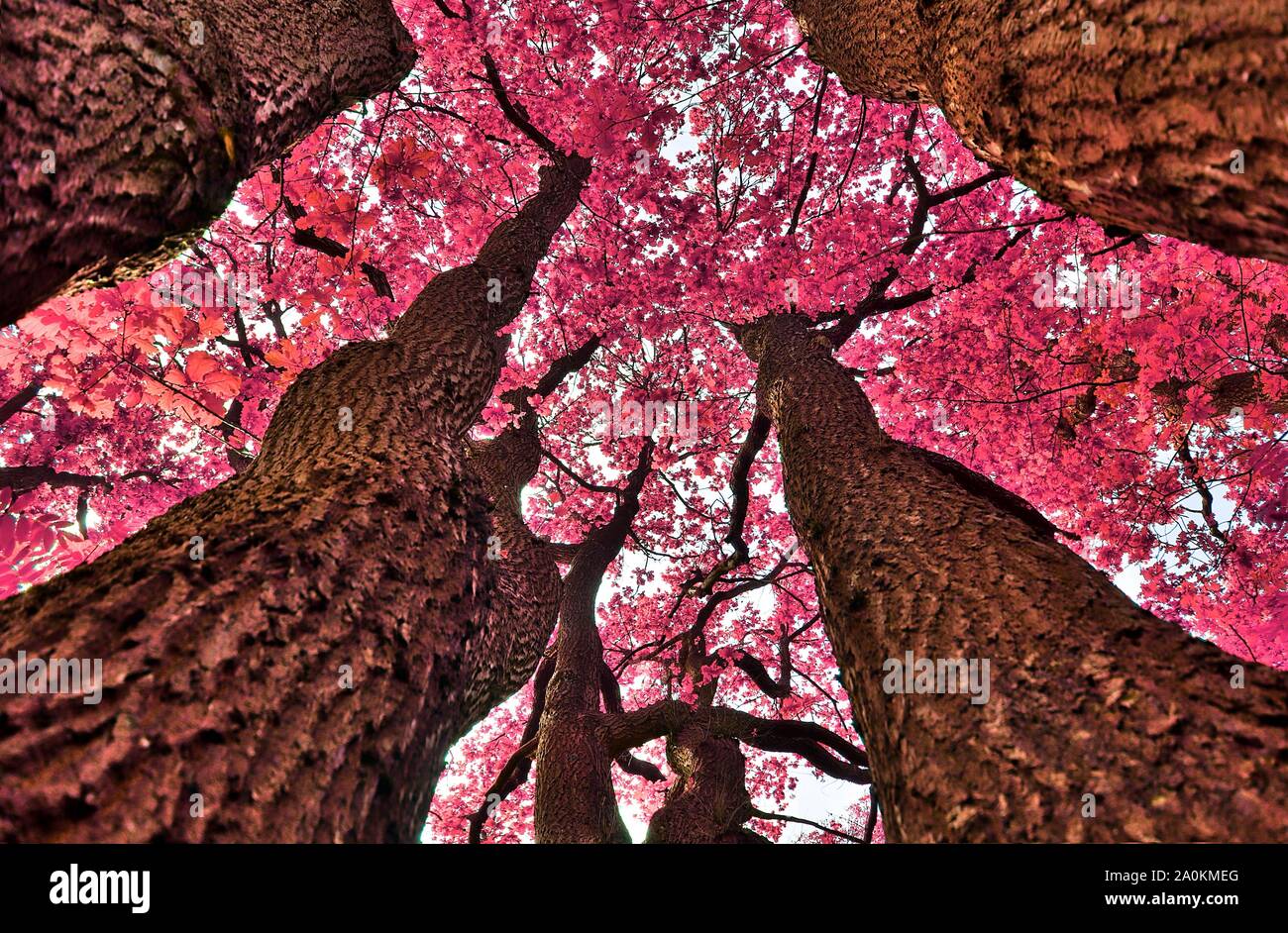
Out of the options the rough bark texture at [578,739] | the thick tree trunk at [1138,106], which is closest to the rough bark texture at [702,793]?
the rough bark texture at [578,739]

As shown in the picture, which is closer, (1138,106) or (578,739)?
(1138,106)

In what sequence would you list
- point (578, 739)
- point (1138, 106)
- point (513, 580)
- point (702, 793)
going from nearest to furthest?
point (1138, 106) < point (513, 580) < point (578, 739) < point (702, 793)

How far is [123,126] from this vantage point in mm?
1683

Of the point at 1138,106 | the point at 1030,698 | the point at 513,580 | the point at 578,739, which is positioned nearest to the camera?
the point at 1138,106

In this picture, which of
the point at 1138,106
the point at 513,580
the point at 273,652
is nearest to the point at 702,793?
the point at 513,580

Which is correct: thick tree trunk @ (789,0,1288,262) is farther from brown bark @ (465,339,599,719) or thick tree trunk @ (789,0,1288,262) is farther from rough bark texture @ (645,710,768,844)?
rough bark texture @ (645,710,768,844)

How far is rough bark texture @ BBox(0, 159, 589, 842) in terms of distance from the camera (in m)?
1.13

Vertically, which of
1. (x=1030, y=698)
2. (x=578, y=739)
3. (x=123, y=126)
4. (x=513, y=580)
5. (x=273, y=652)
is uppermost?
(x=123, y=126)

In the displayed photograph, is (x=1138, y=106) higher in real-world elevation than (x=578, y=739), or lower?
higher

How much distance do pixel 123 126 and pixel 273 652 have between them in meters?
1.52

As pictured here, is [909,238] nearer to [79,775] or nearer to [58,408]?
[79,775]

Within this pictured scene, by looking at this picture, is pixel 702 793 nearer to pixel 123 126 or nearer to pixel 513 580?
pixel 513 580

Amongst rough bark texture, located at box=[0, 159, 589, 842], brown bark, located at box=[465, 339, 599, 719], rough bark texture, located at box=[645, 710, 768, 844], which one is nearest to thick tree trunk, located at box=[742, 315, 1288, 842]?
rough bark texture, located at box=[0, 159, 589, 842]

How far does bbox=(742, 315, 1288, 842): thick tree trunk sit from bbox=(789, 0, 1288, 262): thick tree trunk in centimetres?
104
